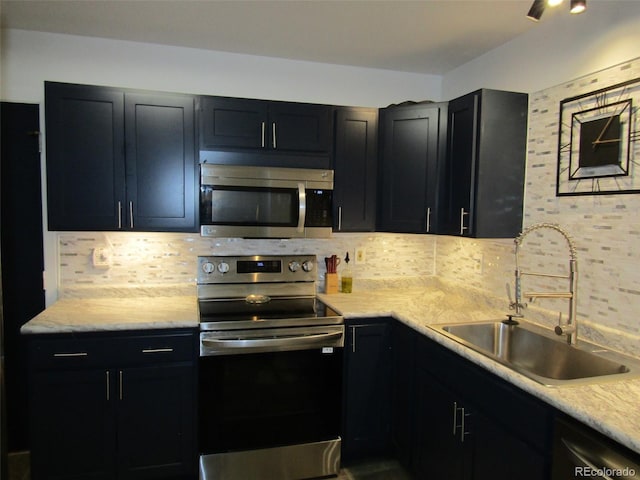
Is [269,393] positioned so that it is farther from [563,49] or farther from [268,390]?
[563,49]

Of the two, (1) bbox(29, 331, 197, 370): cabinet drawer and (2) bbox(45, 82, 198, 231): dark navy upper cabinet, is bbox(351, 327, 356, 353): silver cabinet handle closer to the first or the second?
(1) bbox(29, 331, 197, 370): cabinet drawer

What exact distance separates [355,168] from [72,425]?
213 centimetres

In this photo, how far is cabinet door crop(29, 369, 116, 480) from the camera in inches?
80.5

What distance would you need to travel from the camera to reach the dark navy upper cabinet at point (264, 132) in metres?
2.47

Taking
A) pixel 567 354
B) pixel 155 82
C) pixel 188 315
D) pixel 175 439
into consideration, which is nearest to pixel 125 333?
pixel 188 315

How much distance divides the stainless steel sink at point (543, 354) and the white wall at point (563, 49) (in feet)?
4.16

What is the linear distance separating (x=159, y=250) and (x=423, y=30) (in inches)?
82.0

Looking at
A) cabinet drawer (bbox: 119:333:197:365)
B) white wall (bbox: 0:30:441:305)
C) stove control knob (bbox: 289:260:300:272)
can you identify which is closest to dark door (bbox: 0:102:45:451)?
white wall (bbox: 0:30:441:305)

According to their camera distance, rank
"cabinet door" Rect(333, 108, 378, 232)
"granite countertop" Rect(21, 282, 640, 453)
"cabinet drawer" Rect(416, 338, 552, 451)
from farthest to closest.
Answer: "cabinet door" Rect(333, 108, 378, 232) → "cabinet drawer" Rect(416, 338, 552, 451) → "granite countertop" Rect(21, 282, 640, 453)

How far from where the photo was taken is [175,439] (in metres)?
2.20

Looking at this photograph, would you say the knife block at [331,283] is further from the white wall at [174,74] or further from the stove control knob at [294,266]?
the white wall at [174,74]

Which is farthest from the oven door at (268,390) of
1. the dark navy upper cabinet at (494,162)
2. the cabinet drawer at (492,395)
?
the dark navy upper cabinet at (494,162)

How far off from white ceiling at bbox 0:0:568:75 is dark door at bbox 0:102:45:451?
59 cm

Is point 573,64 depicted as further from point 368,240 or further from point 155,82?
point 155,82
